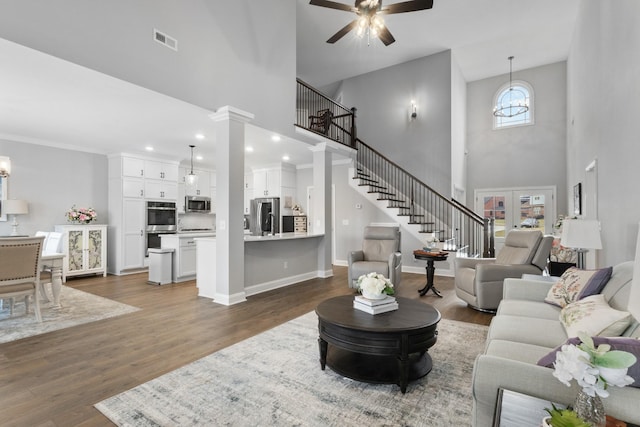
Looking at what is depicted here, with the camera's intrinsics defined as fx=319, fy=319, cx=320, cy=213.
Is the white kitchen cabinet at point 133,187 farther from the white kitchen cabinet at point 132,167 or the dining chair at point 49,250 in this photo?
the dining chair at point 49,250

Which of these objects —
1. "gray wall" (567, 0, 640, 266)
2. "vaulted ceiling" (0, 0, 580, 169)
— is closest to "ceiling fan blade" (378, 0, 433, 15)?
"gray wall" (567, 0, 640, 266)

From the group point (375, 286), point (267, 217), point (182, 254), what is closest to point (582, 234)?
point (375, 286)

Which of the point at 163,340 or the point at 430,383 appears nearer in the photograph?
the point at 430,383

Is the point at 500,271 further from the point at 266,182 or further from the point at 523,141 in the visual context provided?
the point at 523,141

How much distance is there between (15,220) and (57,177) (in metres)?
1.19

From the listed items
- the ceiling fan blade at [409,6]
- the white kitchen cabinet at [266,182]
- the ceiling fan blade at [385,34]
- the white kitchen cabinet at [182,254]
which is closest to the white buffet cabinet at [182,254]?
the white kitchen cabinet at [182,254]

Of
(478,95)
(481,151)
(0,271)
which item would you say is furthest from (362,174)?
(0,271)

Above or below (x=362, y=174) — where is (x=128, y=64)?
above

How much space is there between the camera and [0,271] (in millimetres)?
3408

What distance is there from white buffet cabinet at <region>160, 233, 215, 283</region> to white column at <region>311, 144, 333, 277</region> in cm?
243

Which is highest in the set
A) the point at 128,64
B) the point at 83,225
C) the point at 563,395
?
the point at 128,64

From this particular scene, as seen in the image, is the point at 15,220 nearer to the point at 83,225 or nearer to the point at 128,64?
the point at 83,225

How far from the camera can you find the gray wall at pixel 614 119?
259cm

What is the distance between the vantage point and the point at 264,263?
532 cm
